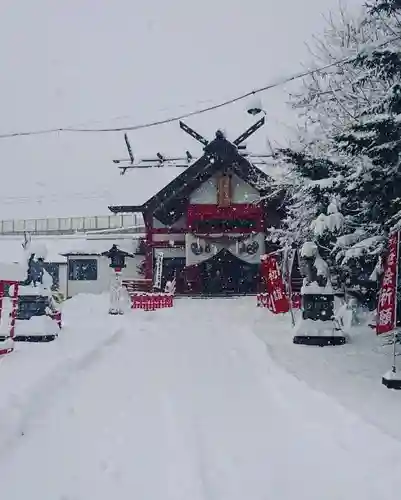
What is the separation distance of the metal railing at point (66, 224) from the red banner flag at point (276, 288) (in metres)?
26.7

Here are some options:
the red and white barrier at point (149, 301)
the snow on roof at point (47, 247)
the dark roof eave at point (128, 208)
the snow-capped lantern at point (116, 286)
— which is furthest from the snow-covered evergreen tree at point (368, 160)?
the snow on roof at point (47, 247)

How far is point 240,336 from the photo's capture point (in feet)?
40.7

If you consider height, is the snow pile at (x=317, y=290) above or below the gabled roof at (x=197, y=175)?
below

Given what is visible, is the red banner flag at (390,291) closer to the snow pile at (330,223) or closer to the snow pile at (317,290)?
the snow pile at (330,223)

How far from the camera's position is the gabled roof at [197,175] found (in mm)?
27781

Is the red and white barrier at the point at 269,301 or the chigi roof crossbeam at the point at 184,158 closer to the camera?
the red and white barrier at the point at 269,301

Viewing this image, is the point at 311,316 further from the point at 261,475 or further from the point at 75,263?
the point at 75,263

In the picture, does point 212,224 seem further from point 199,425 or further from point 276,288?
point 199,425

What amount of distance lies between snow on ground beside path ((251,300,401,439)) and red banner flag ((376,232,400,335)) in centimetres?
72

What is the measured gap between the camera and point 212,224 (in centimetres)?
2772

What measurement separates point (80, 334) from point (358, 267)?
6.74 meters

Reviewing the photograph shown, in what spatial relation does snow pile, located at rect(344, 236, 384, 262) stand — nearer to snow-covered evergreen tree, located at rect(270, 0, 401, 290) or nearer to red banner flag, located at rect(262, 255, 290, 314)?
snow-covered evergreen tree, located at rect(270, 0, 401, 290)

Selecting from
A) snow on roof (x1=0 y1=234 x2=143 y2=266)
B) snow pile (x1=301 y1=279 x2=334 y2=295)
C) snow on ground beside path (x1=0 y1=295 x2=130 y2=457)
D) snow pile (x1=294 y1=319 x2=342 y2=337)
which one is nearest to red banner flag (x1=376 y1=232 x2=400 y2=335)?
snow pile (x1=294 y1=319 x2=342 y2=337)

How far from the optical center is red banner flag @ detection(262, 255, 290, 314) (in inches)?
629
